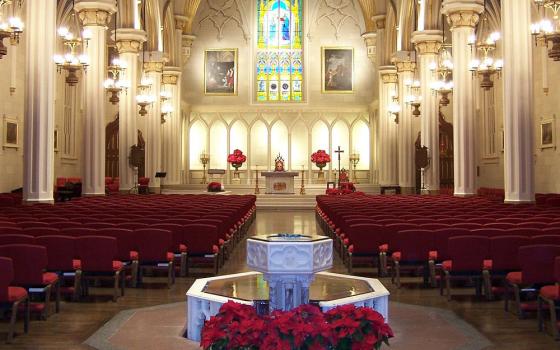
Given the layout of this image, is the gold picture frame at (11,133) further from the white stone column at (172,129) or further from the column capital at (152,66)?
the white stone column at (172,129)

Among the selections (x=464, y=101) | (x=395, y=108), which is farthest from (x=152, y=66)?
(x=464, y=101)

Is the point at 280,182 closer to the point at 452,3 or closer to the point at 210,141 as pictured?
the point at 210,141

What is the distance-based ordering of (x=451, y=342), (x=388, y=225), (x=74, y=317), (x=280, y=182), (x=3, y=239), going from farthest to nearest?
(x=280, y=182), (x=388, y=225), (x=3, y=239), (x=74, y=317), (x=451, y=342)

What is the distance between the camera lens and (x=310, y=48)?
40.2 meters

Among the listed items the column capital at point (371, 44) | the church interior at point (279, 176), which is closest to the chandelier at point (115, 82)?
the church interior at point (279, 176)

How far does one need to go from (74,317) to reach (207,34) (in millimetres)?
34905

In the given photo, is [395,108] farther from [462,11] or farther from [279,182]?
[462,11]

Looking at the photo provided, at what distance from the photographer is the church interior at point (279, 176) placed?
20.3ft

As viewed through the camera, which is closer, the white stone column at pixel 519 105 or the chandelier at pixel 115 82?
the white stone column at pixel 519 105

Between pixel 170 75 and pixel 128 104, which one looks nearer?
pixel 128 104

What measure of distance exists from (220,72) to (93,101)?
1859 centimetres

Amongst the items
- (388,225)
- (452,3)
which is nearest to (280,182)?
(452,3)

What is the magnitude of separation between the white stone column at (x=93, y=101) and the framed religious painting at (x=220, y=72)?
17.9m

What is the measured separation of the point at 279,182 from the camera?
32.9 meters
